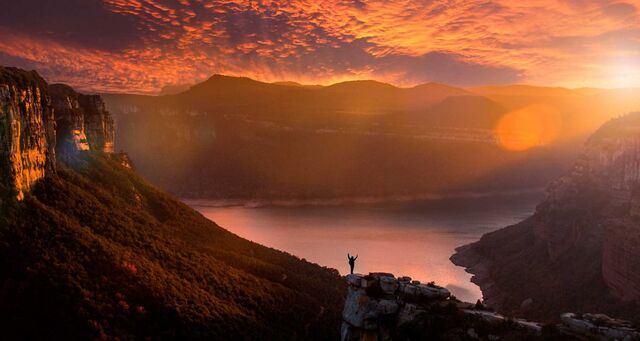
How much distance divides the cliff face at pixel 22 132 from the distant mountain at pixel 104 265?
9 centimetres

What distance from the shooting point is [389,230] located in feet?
367

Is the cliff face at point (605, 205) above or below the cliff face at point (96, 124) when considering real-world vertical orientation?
below

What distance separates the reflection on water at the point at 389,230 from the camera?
77.0 m

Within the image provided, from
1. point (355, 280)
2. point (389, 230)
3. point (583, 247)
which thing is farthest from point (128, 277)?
point (389, 230)

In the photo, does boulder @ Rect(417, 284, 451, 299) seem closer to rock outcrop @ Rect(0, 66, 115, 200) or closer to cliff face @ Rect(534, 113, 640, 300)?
rock outcrop @ Rect(0, 66, 115, 200)

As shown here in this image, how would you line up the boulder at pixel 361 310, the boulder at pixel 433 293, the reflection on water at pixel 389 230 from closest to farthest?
the boulder at pixel 361 310 → the boulder at pixel 433 293 → the reflection on water at pixel 389 230

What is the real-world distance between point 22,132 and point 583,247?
55.1 meters

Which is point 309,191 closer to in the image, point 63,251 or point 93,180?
point 93,180

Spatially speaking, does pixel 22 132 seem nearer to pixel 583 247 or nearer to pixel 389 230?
pixel 583 247

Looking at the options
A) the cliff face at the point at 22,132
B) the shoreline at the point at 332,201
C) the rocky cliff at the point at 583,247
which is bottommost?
the shoreline at the point at 332,201

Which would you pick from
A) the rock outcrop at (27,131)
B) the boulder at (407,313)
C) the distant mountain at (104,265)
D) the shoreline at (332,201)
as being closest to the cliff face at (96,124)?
the distant mountain at (104,265)

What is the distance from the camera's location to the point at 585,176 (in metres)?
69.8

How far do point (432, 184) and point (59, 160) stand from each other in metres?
152

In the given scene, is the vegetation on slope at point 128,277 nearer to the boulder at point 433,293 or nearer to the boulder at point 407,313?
the boulder at point 407,313
